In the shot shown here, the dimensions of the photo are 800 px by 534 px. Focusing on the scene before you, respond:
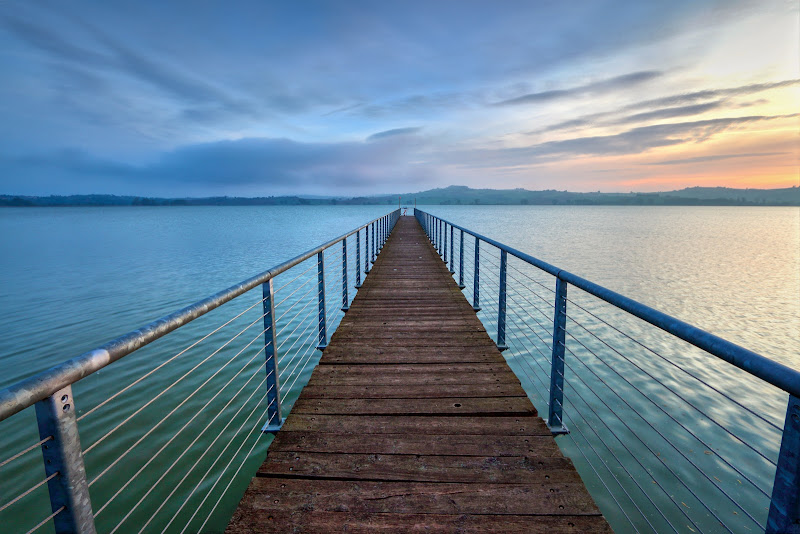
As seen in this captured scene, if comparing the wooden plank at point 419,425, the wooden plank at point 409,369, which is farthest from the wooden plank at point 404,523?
the wooden plank at point 409,369

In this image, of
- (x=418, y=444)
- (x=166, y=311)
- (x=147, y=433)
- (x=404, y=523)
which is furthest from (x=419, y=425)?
(x=166, y=311)

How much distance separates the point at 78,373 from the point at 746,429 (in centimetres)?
695

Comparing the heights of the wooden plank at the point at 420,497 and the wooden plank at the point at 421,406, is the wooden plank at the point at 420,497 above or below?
below

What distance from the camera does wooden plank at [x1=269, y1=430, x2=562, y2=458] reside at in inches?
95.4

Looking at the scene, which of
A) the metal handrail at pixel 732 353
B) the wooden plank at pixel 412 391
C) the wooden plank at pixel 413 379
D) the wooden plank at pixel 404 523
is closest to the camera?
the metal handrail at pixel 732 353

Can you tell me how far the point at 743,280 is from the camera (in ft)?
53.5

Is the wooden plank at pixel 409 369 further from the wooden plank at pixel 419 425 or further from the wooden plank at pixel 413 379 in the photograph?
the wooden plank at pixel 419 425

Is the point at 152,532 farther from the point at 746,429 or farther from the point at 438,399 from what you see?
the point at 746,429

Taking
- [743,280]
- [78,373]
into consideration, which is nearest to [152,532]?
[78,373]

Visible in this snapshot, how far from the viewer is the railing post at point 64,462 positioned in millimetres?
1167

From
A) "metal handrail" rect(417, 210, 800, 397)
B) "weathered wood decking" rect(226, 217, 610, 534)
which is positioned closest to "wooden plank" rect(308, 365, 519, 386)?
"weathered wood decking" rect(226, 217, 610, 534)

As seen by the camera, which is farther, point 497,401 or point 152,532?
point 152,532

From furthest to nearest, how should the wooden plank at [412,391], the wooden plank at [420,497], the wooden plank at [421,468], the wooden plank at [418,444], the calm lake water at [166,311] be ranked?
the calm lake water at [166,311] → the wooden plank at [412,391] → the wooden plank at [418,444] → the wooden plank at [421,468] → the wooden plank at [420,497]

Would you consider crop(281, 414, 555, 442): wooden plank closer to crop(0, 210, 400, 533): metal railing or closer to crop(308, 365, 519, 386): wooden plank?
crop(0, 210, 400, 533): metal railing
